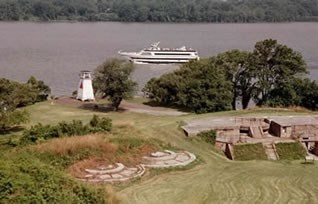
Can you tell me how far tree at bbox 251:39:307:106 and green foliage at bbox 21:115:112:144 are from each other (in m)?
16.8

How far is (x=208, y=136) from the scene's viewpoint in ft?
78.1

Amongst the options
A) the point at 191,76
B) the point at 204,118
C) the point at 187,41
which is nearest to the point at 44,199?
the point at 204,118

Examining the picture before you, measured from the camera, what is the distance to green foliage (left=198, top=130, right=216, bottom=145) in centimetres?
2369

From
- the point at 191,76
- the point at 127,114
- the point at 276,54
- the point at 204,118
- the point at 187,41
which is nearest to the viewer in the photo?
the point at 204,118

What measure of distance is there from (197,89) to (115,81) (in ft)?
16.6

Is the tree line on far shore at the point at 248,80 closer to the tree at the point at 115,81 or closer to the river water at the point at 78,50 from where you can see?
the tree at the point at 115,81

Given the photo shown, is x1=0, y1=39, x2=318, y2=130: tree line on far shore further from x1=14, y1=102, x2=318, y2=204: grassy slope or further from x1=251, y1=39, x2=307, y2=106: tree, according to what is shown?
x1=14, y1=102, x2=318, y2=204: grassy slope

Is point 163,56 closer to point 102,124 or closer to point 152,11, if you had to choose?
point 102,124

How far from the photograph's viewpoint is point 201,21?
518 feet

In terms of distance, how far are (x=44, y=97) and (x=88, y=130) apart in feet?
49.7

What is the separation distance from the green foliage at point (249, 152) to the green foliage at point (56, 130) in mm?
5462

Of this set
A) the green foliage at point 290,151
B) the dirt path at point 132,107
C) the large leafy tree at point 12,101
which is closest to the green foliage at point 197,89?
the dirt path at point 132,107

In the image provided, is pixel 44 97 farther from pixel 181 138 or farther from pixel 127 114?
pixel 181 138

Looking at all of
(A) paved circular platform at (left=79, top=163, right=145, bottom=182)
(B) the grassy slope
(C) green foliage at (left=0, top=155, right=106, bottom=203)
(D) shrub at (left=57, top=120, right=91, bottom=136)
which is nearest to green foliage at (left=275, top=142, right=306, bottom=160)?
(B) the grassy slope
